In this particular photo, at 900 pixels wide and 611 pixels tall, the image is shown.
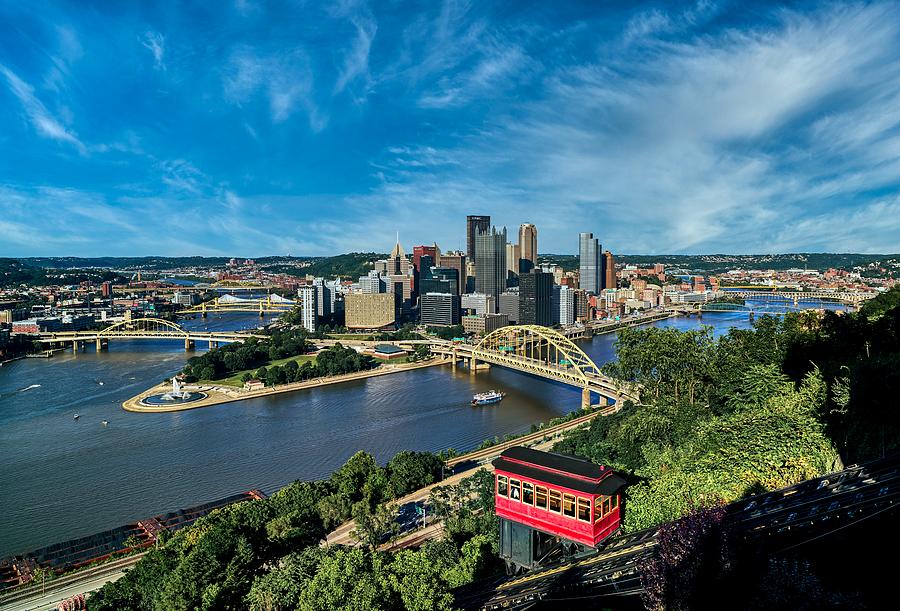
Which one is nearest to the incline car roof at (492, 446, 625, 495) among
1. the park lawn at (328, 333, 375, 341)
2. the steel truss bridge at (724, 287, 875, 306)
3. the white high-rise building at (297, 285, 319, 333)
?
the park lawn at (328, 333, 375, 341)

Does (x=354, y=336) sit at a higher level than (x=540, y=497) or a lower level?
lower

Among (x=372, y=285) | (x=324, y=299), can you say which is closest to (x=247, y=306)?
(x=372, y=285)

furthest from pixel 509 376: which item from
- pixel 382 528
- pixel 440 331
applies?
pixel 382 528

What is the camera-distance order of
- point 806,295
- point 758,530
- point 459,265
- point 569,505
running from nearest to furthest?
1. point 758,530
2. point 569,505
3. point 459,265
4. point 806,295

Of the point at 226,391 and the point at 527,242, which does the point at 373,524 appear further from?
the point at 527,242

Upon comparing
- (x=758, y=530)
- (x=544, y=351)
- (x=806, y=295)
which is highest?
(x=806, y=295)

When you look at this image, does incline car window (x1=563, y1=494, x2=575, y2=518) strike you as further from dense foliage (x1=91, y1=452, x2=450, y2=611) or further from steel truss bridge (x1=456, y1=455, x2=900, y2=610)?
dense foliage (x1=91, y1=452, x2=450, y2=611)

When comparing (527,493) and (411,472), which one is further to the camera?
(411,472)
